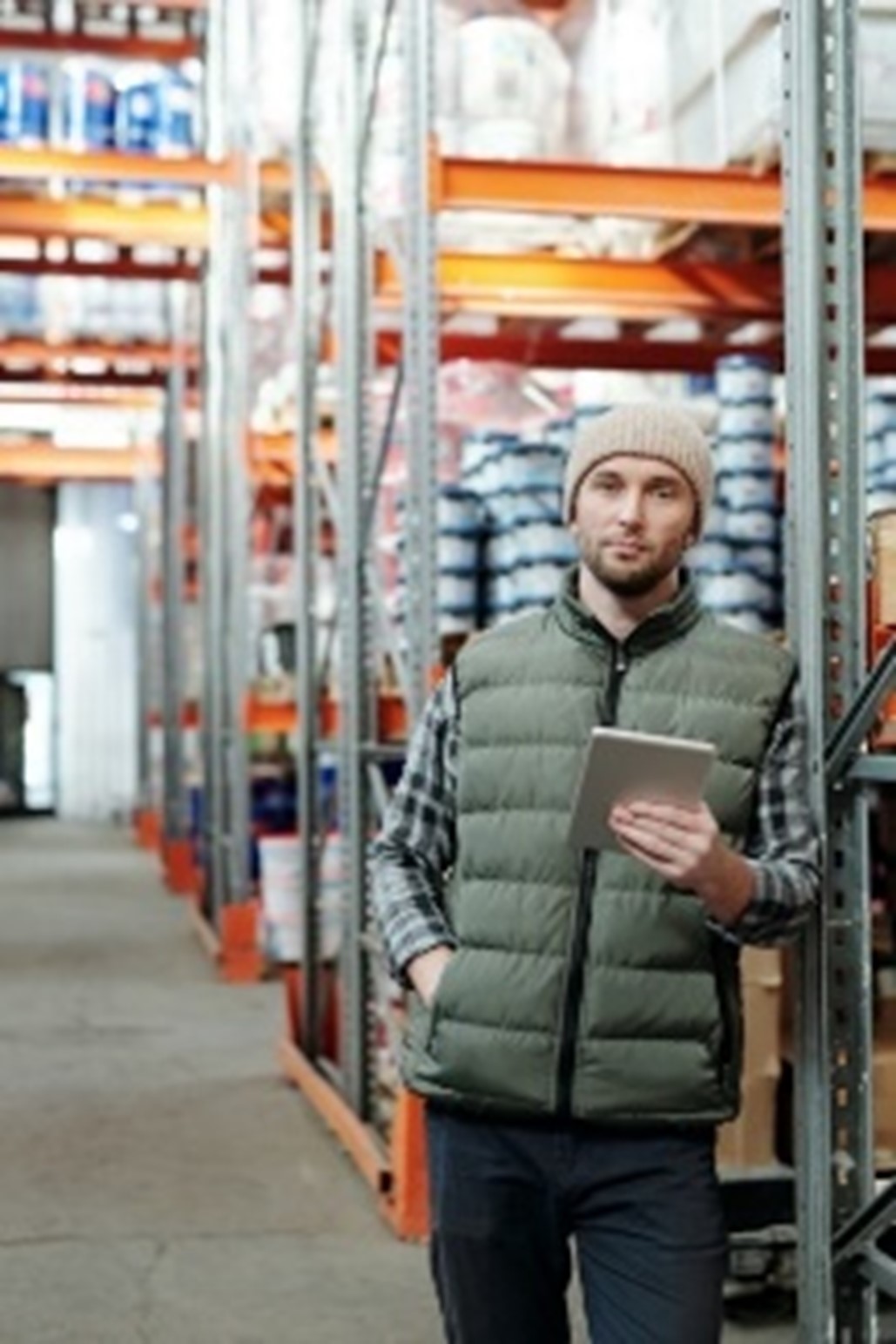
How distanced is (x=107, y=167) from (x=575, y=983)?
744cm

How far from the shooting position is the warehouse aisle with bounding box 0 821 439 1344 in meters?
4.62

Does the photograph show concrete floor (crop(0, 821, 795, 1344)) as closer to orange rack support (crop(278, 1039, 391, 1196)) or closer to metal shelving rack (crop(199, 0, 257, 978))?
orange rack support (crop(278, 1039, 391, 1196))

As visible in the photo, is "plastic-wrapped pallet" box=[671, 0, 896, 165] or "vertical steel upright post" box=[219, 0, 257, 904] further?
"vertical steel upright post" box=[219, 0, 257, 904]

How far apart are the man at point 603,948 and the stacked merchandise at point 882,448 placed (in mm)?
3256

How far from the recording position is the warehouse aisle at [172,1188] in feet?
15.1

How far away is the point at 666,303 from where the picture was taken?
6.91 m

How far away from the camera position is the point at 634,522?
8.76ft

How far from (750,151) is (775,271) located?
1.26 metres

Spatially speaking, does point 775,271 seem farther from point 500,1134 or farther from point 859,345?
point 500,1134

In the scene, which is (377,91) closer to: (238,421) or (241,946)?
(238,421)

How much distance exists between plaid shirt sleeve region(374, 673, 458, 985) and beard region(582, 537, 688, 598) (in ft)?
1.04

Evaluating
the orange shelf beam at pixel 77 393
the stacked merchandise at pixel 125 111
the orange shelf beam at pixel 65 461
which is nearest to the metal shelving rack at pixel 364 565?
the stacked merchandise at pixel 125 111

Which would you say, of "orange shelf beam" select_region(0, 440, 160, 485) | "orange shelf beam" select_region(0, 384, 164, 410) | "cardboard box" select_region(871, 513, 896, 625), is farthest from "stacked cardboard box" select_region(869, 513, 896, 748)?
"orange shelf beam" select_region(0, 440, 160, 485)

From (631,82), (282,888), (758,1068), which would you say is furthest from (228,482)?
(758,1068)
